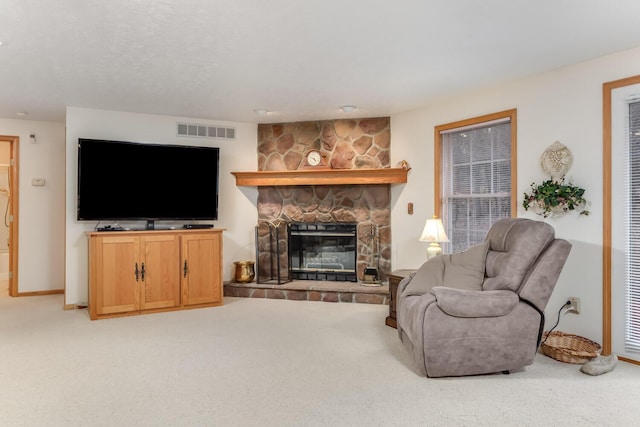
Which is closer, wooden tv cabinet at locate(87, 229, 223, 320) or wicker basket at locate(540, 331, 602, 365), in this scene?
wicker basket at locate(540, 331, 602, 365)

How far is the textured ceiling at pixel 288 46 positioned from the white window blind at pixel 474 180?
0.53m

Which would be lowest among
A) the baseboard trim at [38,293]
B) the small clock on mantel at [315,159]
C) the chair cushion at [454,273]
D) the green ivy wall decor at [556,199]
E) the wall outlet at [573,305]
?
the baseboard trim at [38,293]

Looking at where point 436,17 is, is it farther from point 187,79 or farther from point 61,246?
point 61,246

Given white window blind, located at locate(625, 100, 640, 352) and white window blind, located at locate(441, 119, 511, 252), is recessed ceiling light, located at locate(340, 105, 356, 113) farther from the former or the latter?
white window blind, located at locate(625, 100, 640, 352)

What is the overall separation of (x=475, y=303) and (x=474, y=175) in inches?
79.5

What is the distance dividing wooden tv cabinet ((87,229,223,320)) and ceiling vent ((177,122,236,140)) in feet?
4.38

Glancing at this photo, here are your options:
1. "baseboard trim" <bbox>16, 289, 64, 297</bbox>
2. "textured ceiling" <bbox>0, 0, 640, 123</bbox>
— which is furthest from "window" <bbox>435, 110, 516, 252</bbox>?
"baseboard trim" <bbox>16, 289, 64, 297</bbox>

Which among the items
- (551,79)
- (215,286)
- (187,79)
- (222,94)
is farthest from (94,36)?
(551,79)

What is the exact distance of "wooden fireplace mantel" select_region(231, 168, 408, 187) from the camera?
5.00 m

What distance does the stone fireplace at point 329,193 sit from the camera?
526 centimetres

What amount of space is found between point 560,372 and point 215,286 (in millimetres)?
3520

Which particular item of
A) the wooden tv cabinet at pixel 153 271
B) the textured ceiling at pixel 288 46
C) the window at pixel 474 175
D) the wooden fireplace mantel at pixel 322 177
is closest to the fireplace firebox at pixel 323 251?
the wooden fireplace mantel at pixel 322 177

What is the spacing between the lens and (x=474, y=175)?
433cm

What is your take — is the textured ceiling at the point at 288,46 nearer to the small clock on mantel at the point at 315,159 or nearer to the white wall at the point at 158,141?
the white wall at the point at 158,141
